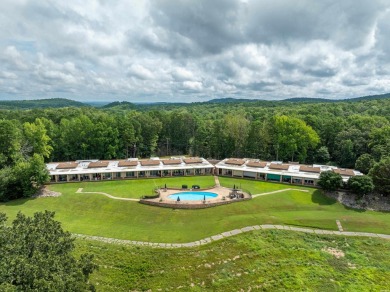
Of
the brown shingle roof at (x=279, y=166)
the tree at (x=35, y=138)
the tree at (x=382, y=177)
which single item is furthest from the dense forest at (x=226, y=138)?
the tree at (x=382, y=177)

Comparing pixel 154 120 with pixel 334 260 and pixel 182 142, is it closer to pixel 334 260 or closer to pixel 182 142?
pixel 182 142

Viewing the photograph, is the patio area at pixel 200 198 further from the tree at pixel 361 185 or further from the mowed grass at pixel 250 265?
the tree at pixel 361 185

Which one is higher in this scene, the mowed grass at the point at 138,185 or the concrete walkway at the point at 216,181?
the concrete walkway at the point at 216,181

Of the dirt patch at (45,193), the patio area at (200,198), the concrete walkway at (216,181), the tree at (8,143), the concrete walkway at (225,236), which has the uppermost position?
the tree at (8,143)

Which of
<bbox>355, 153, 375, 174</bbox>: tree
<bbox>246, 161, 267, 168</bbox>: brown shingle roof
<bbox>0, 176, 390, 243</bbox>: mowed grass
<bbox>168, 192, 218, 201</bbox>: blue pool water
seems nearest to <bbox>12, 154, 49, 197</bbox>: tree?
<bbox>0, 176, 390, 243</bbox>: mowed grass

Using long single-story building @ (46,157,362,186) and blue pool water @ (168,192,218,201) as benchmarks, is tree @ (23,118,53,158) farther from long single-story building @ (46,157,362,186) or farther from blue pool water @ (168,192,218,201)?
blue pool water @ (168,192,218,201)

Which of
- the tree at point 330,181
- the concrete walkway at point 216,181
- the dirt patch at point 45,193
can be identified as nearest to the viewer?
the tree at point 330,181
